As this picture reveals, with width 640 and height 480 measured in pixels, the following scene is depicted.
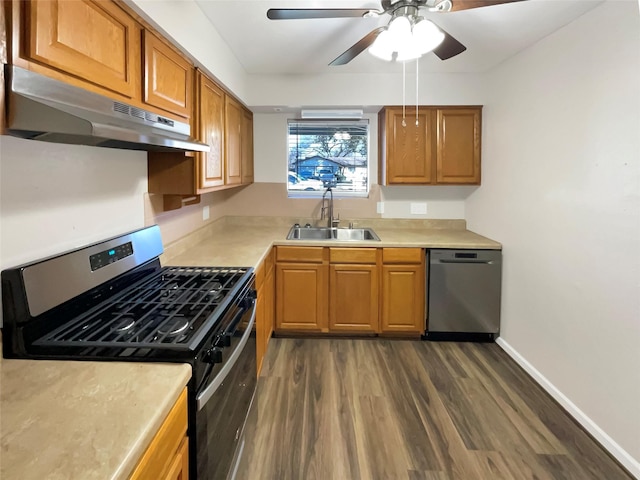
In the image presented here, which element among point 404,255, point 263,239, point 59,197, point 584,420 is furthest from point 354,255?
point 59,197

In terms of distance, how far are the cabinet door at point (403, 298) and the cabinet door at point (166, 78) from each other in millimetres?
2062

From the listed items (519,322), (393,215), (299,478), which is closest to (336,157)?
(393,215)

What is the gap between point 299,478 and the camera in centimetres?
179

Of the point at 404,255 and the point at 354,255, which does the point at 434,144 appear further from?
the point at 354,255

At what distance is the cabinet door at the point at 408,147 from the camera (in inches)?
136

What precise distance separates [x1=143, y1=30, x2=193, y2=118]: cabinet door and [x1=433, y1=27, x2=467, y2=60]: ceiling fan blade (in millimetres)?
1388

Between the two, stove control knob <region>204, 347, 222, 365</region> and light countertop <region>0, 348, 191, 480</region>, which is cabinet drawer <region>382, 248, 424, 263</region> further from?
light countertop <region>0, 348, 191, 480</region>

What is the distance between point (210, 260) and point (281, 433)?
1.11m

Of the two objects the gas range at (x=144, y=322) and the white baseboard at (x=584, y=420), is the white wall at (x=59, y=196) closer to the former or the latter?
the gas range at (x=144, y=322)

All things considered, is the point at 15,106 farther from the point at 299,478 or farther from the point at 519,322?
the point at 519,322

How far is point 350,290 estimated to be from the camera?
329 centimetres

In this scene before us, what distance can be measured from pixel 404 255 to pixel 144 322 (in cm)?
231

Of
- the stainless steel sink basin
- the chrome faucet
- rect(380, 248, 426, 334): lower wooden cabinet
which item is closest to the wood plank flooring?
rect(380, 248, 426, 334): lower wooden cabinet

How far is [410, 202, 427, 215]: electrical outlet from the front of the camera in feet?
12.7
